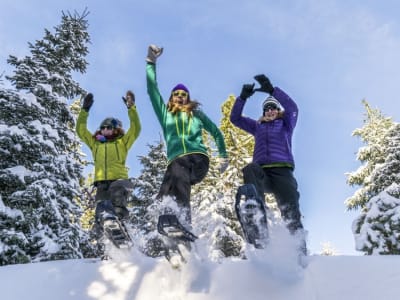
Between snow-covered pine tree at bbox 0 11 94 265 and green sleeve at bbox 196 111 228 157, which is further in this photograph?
snow-covered pine tree at bbox 0 11 94 265

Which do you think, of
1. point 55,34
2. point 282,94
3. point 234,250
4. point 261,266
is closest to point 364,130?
point 234,250

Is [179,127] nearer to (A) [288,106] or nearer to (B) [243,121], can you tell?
(B) [243,121]

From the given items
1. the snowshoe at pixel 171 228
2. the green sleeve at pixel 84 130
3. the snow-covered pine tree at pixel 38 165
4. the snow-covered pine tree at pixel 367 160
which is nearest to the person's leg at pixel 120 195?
the green sleeve at pixel 84 130

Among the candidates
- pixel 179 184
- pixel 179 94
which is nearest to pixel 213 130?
pixel 179 94

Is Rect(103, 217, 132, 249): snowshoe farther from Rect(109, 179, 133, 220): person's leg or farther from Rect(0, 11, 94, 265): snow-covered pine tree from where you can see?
Rect(0, 11, 94, 265): snow-covered pine tree

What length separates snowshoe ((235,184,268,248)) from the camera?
375cm

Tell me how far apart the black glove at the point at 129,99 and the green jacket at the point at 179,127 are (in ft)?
2.33

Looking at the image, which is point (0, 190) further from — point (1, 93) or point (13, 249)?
point (1, 93)

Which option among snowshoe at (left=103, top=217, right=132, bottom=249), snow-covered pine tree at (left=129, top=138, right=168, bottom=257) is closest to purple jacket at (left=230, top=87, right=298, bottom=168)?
snowshoe at (left=103, top=217, right=132, bottom=249)

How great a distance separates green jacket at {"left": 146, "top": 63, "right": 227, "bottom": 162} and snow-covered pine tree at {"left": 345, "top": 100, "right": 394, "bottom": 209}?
42.0 feet

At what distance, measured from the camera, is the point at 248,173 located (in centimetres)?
429

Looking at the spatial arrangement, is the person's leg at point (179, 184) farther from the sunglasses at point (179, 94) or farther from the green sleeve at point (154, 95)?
the sunglasses at point (179, 94)

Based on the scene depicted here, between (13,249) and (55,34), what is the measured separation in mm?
7042

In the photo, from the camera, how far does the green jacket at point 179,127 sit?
15.2 feet
